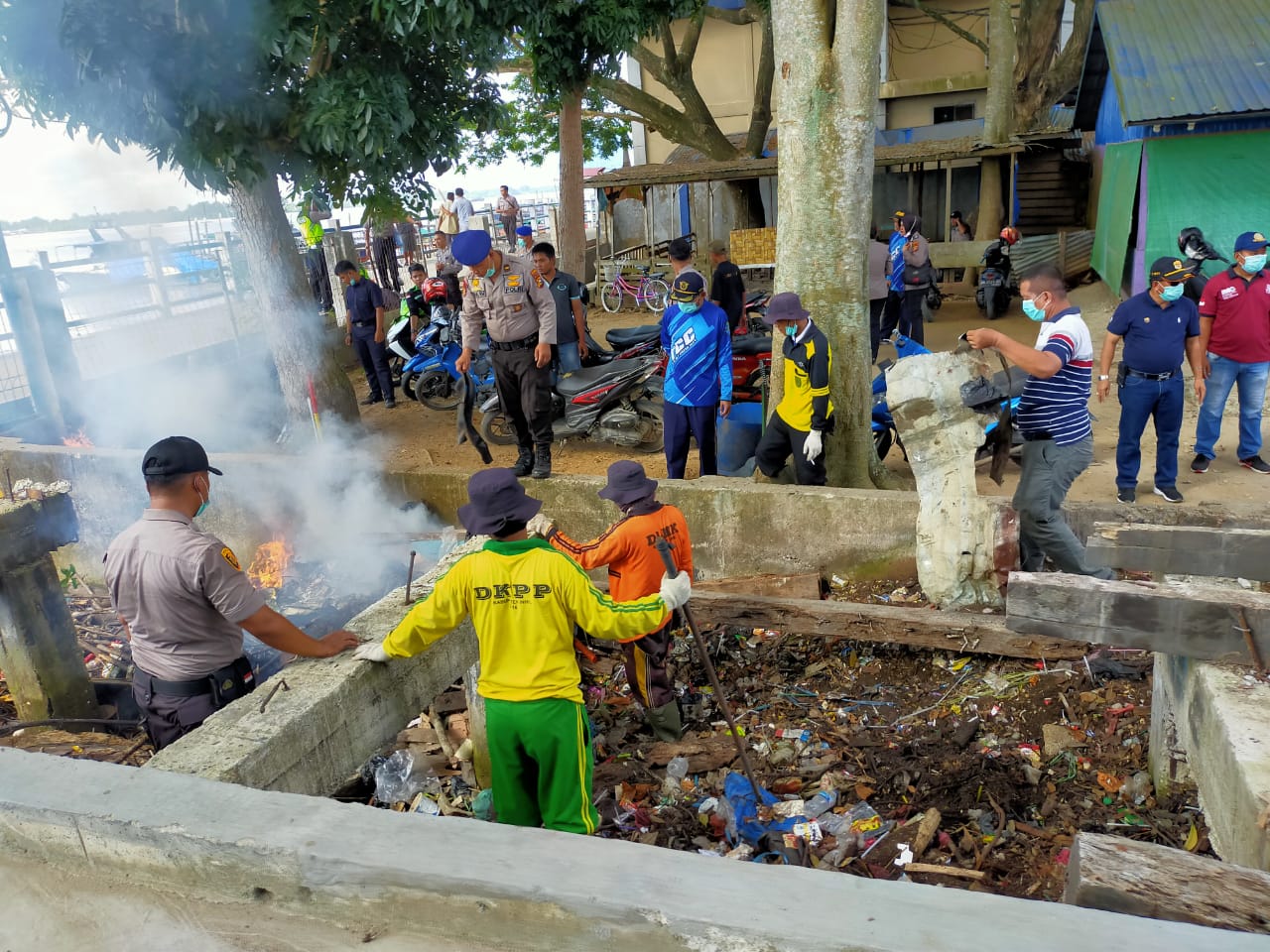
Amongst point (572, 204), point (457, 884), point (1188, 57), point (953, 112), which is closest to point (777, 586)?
point (457, 884)

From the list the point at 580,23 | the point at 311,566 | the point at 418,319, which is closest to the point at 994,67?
the point at 580,23

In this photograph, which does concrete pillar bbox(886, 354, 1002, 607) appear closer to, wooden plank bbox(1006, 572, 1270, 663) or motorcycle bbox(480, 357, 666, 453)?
wooden plank bbox(1006, 572, 1270, 663)

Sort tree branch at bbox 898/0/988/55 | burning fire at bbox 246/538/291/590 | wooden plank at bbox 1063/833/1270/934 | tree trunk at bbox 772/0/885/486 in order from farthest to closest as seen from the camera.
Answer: tree branch at bbox 898/0/988/55 < burning fire at bbox 246/538/291/590 < tree trunk at bbox 772/0/885/486 < wooden plank at bbox 1063/833/1270/934

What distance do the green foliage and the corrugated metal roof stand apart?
266 inches

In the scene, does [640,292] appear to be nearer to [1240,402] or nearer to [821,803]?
[1240,402]

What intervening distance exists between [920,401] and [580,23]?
7.82m

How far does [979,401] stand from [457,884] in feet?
12.8

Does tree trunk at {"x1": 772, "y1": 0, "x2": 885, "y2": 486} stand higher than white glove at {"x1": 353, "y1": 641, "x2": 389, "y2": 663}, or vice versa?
tree trunk at {"x1": 772, "y1": 0, "x2": 885, "y2": 486}

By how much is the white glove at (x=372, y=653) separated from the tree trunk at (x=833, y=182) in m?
3.87

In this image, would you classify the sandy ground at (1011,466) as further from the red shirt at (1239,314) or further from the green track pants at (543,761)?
the green track pants at (543,761)

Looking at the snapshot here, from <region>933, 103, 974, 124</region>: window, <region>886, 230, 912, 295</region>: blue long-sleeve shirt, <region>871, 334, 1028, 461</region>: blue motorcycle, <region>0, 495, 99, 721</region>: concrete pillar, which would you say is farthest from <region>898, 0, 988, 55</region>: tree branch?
<region>0, 495, 99, 721</region>: concrete pillar

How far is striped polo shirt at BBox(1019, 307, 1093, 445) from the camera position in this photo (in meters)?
4.88

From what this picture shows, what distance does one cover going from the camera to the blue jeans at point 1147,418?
6.38 metres

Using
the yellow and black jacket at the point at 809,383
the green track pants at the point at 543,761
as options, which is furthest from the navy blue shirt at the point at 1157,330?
the green track pants at the point at 543,761
